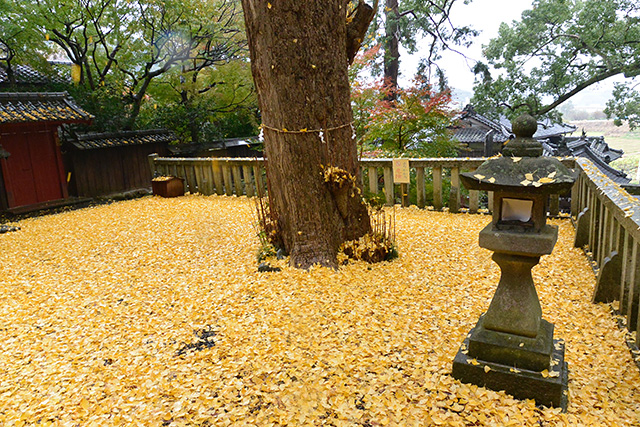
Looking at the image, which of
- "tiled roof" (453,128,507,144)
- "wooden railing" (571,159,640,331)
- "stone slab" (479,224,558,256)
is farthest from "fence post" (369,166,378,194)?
"tiled roof" (453,128,507,144)

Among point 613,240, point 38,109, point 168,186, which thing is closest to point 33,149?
point 38,109

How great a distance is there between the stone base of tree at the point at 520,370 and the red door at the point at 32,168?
914 centimetres

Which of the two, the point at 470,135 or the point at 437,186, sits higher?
the point at 470,135

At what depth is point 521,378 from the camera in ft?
7.36

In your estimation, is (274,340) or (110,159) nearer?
(274,340)

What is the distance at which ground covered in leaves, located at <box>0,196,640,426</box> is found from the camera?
7.45 feet

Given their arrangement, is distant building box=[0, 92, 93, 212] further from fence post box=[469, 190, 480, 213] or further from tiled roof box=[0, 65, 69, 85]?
fence post box=[469, 190, 480, 213]

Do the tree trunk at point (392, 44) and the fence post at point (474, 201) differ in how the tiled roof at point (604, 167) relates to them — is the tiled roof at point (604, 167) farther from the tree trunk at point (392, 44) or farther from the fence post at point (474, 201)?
the fence post at point (474, 201)

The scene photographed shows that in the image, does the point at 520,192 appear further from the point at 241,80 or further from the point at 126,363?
the point at 241,80

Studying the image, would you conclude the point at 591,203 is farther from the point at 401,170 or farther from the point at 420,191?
the point at 420,191

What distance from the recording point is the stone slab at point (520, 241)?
2115mm

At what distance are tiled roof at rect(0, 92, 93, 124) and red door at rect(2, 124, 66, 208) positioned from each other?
658mm

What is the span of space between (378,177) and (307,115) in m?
3.93

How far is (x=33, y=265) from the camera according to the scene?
497cm
